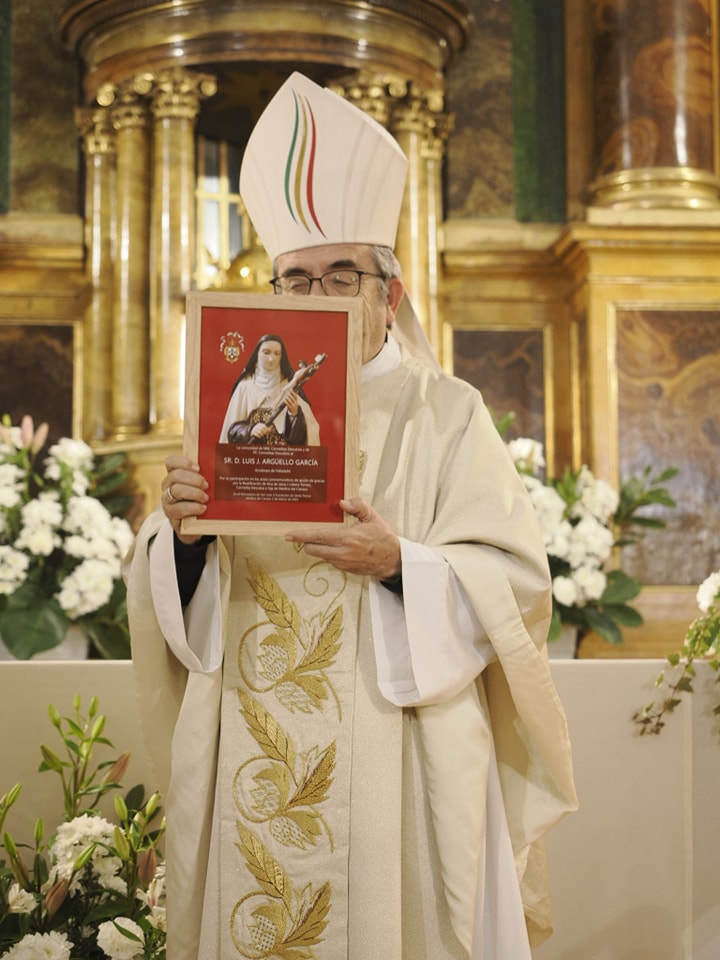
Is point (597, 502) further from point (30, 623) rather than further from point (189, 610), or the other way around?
point (189, 610)

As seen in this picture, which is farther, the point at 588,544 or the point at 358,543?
the point at 588,544

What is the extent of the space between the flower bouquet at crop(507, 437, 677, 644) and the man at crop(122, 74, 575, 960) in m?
1.71

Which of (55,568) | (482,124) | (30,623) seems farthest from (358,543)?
(482,124)

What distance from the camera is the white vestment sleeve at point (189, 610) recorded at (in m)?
2.21

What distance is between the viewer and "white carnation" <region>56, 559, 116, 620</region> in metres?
3.83

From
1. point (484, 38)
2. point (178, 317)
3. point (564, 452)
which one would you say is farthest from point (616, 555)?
point (484, 38)

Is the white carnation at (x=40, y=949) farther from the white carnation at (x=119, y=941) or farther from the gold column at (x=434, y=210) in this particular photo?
the gold column at (x=434, y=210)

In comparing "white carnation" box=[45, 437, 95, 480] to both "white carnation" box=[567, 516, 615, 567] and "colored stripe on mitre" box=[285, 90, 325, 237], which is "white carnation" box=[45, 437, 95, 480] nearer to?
"white carnation" box=[567, 516, 615, 567]

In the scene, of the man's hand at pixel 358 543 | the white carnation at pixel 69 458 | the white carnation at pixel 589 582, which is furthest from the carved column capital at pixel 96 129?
the man's hand at pixel 358 543

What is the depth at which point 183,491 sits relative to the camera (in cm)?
211

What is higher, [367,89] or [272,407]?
[367,89]

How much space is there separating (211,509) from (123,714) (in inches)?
51.1

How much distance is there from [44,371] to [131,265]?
750 millimetres

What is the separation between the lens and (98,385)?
6.16 meters
